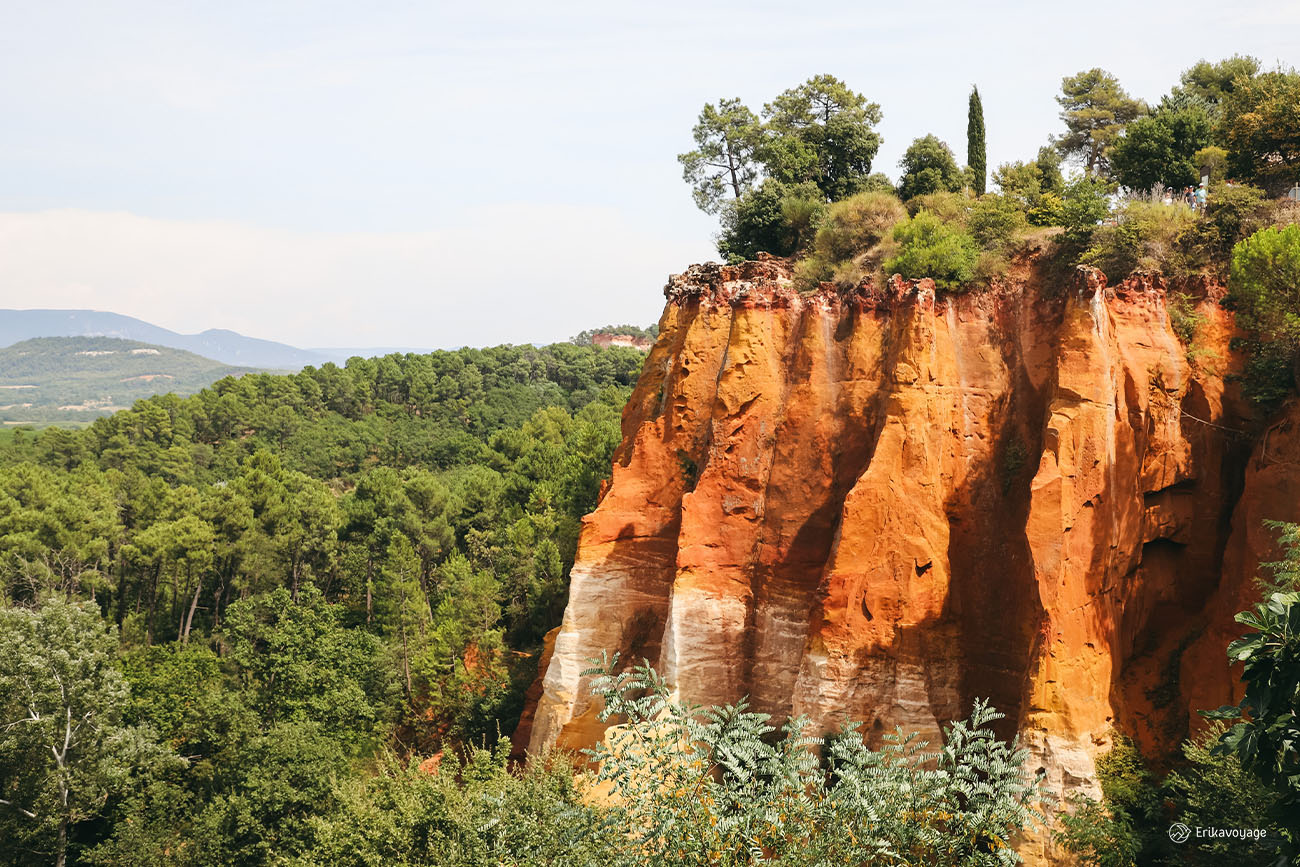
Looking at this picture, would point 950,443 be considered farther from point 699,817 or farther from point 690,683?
point 699,817

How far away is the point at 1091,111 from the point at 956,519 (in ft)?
Result: 102

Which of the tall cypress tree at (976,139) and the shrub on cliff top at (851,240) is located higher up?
the tall cypress tree at (976,139)

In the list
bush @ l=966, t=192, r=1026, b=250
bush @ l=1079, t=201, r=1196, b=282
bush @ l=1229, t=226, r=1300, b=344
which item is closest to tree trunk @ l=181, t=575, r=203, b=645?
bush @ l=966, t=192, r=1026, b=250

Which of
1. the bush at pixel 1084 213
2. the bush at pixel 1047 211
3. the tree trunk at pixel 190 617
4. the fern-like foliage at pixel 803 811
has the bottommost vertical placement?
the tree trunk at pixel 190 617

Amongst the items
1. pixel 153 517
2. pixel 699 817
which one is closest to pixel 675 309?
pixel 699 817

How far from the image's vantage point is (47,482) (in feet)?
186

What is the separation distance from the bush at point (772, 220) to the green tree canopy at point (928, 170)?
322 cm

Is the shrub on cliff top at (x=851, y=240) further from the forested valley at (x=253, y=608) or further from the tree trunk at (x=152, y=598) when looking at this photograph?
the tree trunk at (x=152, y=598)

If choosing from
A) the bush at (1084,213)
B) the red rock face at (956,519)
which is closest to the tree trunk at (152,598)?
the red rock face at (956,519)

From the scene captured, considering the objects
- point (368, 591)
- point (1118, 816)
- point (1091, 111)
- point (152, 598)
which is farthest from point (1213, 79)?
point (152, 598)

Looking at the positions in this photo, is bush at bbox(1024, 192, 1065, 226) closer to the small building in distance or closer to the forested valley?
the forested valley

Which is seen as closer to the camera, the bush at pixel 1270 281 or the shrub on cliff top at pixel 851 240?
the bush at pixel 1270 281

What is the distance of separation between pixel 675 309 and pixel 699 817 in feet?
57.3

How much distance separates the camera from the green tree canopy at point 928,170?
3403 cm
